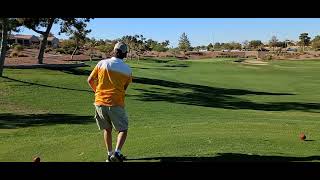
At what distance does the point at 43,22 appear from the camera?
1278 inches

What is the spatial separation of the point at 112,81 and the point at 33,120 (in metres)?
8.04

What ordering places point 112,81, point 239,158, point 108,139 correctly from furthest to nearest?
1. point 239,158
2. point 108,139
3. point 112,81

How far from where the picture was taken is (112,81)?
5.98 metres

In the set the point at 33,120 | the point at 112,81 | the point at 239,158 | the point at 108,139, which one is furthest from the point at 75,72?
the point at 112,81

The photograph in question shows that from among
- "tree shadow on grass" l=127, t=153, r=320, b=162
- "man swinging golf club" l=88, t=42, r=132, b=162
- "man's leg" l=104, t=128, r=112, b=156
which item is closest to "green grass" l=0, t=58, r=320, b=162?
"tree shadow on grass" l=127, t=153, r=320, b=162

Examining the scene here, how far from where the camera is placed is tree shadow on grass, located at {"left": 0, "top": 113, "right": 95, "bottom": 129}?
484 inches

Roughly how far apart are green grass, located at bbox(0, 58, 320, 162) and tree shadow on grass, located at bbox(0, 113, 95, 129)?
0.08 feet

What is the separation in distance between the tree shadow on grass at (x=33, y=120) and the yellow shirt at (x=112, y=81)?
6.20 m

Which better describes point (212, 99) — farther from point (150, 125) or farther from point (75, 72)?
point (150, 125)

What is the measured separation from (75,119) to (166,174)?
1174 centimetres

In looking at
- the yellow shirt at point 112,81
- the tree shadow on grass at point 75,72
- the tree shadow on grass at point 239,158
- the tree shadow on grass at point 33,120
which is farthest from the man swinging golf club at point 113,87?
the tree shadow on grass at point 75,72
